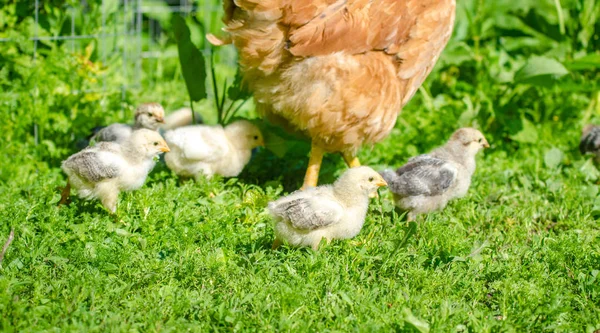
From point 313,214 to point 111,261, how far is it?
109cm

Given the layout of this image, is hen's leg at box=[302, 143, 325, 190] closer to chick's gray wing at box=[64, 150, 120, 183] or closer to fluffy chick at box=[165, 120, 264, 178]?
fluffy chick at box=[165, 120, 264, 178]

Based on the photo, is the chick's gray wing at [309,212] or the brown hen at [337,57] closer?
the chick's gray wing at [309,212]

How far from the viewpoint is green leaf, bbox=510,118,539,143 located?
6102mm

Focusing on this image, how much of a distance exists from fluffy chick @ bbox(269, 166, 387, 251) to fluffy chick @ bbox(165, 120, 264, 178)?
1.18 meters

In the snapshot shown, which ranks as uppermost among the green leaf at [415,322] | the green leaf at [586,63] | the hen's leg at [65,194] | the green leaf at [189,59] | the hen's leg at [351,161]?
the green leaf at [586,63]

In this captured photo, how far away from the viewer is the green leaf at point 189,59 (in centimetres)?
537

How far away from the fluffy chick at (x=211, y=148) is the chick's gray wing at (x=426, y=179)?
1.19m

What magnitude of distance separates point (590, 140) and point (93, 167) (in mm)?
3918

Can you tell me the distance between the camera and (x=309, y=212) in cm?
380

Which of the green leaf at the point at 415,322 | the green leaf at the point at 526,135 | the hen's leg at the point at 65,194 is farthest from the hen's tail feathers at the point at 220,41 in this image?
the green leaf at the point at 526,135

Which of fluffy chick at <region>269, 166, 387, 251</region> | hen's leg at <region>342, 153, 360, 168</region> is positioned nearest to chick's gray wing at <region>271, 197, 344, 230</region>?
fluffy chick at <region>269, 166, 387, 251</region>

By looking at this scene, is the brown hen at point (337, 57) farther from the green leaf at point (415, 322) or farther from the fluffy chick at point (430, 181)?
the green leaf at point (415, 322)

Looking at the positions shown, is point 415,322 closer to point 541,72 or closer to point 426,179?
point 426,179

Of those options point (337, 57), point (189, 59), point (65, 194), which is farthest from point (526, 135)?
point (65, 194)
